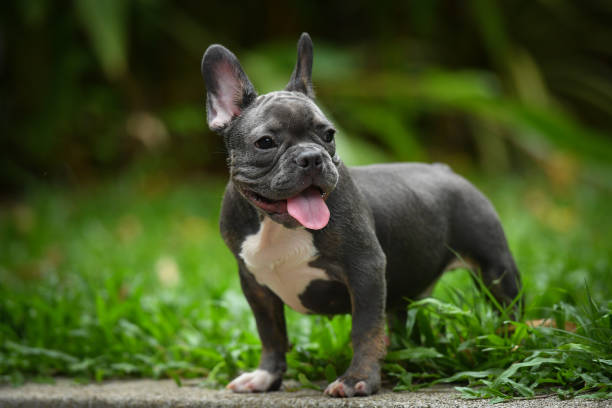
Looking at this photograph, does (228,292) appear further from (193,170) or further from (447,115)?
(447,115)

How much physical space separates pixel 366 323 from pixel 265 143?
0.75m

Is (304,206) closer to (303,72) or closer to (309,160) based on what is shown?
(309,160)

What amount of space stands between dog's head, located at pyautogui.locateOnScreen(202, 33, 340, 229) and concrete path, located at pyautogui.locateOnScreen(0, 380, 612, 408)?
0.66 m

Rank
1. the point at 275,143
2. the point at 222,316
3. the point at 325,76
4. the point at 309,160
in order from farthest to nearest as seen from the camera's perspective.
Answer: the point at 325,76, the point at 222,316, the point at 275,143, the point at 309,160

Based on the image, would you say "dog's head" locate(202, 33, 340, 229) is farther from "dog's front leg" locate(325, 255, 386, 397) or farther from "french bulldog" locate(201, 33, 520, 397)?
Answer: "dog's front leg" locate(325, 255, 386, 397)

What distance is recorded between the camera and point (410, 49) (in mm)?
9641

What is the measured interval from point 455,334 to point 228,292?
1.61m

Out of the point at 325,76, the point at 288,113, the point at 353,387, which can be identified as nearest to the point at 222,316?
the point at 353,387

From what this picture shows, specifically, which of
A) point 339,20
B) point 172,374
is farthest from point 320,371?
point 339,20

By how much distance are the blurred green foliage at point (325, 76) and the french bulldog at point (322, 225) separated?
4476 millimetres

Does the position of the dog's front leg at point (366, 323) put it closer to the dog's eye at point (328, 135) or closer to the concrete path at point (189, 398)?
the concrete path at point (189, 398)

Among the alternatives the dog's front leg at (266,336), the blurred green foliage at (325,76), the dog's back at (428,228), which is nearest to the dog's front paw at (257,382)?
the dog's front leg at (266,336)

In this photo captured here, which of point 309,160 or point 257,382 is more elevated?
point 309,160

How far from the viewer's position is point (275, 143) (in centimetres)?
259
